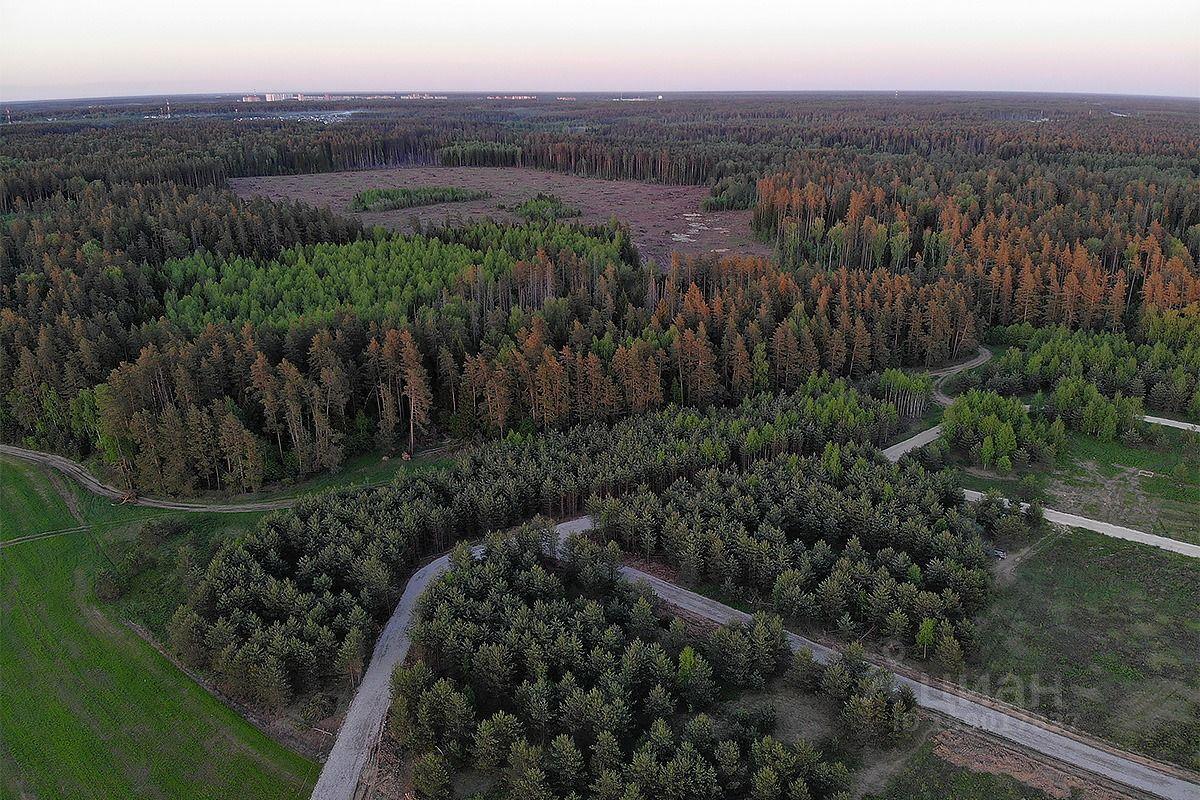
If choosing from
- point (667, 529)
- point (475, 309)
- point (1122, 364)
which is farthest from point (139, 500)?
point (1122, 364)

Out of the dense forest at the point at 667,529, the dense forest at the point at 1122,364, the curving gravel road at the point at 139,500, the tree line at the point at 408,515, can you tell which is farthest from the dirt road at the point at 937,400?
the curving gravel road at the point at 139,500

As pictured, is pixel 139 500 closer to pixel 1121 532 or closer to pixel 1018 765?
pixel 1018 765

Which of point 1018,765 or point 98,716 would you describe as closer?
point 1018,765

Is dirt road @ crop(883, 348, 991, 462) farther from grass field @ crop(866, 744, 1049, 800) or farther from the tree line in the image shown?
grass field @ crop(866, 744, 1049, 800)

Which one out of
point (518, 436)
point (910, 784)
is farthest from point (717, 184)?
point (910, 784)

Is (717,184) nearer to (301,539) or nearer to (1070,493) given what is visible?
(1070,493)

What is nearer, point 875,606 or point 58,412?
point 875,606
